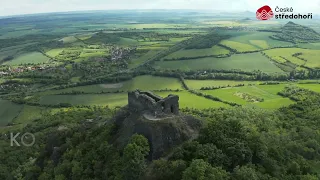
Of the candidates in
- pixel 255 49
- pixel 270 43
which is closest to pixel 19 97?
pixel 255 49

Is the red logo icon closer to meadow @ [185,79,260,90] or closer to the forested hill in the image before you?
meadow @ [185,79,260,90]

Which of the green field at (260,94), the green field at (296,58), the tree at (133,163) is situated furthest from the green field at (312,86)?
the tree at (133,163)

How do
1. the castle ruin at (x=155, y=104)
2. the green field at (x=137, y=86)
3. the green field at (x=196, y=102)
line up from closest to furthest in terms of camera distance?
the castle ruin at (x=155, y=104) → the green field at (x=196, y=102) → the green field at (x=137, y=86)

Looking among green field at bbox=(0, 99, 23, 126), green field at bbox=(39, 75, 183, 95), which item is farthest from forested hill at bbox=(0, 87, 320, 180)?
green field at bbox=(39, 75, 183, 95)

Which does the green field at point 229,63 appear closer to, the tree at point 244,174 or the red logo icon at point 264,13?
the red logo icon at point 264,13

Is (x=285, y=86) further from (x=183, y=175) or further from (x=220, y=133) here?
(x=183, y=175)

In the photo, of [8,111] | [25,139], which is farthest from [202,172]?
[8,111]
